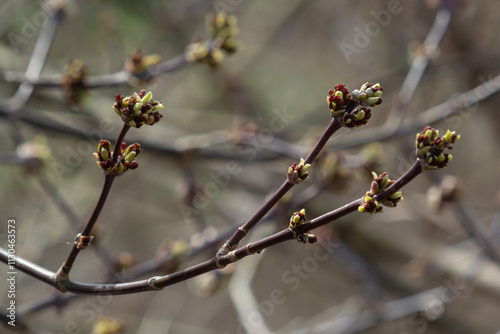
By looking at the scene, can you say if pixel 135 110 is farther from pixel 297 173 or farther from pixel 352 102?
pixel 352 102

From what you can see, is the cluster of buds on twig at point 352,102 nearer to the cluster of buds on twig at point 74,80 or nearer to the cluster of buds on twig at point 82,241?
the cluster of buds on twig at point 82,241

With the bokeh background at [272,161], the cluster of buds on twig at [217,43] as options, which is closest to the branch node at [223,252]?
the bokeh background at [272,161]

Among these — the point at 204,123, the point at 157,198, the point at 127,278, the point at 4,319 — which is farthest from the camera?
the point at 157,198

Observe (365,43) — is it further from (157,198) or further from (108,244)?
(108,244)

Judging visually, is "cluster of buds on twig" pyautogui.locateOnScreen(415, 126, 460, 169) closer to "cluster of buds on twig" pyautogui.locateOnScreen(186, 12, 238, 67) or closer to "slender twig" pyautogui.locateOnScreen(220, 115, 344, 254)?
"slender twig" pyautogui.locateOnScreen(220, 115, 344, 254)

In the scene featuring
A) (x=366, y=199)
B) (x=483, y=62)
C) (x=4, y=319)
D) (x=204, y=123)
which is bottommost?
(x=366, y=199)

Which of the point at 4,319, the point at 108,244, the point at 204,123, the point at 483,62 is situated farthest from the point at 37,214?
the point at 483,62

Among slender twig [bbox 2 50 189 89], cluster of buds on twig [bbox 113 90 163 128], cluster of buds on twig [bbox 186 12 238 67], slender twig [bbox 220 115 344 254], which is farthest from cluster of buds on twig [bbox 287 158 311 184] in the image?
slender twig [bbox 2 50 189 89]

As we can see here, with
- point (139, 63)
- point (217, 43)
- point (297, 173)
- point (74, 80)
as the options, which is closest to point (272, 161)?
point (217, 43)
